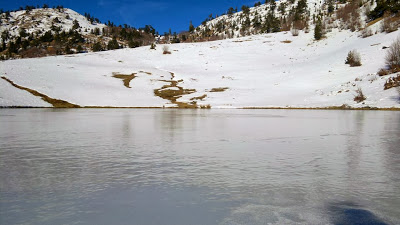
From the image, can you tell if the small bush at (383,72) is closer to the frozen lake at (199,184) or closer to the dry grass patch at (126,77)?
the frozen lake at (199,184)

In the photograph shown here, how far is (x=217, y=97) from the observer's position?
1924 inches

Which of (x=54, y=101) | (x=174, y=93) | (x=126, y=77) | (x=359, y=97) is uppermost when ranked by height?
(x=126, y=77)

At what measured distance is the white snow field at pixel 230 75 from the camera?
1732 inches

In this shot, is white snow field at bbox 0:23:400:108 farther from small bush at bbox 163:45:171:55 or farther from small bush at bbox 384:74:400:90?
small bush at bbox 163:45:171:55

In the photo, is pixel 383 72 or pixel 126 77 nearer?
pixel 383 72

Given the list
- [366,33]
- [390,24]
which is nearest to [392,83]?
[390,24]

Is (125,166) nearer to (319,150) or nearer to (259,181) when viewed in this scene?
(259,181)

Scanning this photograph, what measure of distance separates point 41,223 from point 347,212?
4.24 m

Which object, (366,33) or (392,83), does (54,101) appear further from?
(366,33)

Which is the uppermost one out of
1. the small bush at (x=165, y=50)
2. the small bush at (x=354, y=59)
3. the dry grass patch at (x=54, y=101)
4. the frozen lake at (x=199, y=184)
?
the small bush at (x=165, y=50)

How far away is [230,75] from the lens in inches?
2542

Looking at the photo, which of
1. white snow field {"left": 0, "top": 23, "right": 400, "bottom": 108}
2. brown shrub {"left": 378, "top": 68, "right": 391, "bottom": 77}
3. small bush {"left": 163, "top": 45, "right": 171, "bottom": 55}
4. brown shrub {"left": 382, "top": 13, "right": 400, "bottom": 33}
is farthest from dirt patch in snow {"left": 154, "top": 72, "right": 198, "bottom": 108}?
brown shrub {"left": 382, "top": 13, "right": 400, "bottom": 33}

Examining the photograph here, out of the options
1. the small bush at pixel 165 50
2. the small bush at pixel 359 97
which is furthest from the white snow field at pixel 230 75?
the small bush at pixel 165 50

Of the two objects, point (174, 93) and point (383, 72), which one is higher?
point (383, 72)
